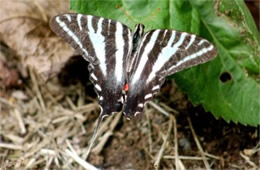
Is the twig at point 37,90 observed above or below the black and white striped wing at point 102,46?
below

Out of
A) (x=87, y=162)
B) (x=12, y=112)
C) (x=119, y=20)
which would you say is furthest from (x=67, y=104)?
(x=119, y=20)

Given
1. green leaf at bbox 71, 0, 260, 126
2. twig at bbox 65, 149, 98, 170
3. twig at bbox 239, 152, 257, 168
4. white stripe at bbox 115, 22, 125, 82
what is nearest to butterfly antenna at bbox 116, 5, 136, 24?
green leaf at bbox 71, 0, 260, 126

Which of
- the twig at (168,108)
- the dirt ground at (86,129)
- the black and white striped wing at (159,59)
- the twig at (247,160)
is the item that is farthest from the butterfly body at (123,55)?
the twig at (247,160)

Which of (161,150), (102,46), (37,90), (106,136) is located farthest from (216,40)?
(37,90)

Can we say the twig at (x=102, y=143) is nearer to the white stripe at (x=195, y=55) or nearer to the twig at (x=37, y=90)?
the twig at (x=37, y=90)

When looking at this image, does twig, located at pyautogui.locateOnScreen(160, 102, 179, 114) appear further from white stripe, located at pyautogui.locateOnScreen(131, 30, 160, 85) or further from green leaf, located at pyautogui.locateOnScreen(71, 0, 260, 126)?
white stripe, located at pyautogui.locateOnScreen(131, 30, 160, 85)

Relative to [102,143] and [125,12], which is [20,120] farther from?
[125,12]

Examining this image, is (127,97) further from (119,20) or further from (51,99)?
(51,99)

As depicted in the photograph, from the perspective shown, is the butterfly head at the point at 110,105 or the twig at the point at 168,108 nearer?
the butterfly head at the point at 110,105

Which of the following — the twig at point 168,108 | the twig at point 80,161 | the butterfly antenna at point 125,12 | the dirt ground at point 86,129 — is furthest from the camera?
the twig at point 168,108
